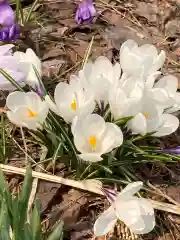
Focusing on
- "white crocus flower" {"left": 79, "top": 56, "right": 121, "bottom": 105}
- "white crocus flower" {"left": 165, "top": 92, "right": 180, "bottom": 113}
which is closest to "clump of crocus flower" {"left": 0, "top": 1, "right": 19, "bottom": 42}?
"white crocus flower" {"left": 79, "top": 56, "right": 121, "bottom": 105}

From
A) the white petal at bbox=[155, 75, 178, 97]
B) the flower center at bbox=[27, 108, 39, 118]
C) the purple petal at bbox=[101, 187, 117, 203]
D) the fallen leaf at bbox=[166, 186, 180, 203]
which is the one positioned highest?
the flower center at bbox=[27, 108, 39, 118]

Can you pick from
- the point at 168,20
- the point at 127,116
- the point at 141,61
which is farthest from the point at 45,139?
the point at 168,20

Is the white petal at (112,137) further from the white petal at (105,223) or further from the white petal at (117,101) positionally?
the white petal at (105,223)

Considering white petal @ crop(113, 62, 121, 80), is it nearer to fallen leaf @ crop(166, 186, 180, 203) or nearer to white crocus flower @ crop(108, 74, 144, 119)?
white crocus flower @ crop(108, 74, 144, 119)

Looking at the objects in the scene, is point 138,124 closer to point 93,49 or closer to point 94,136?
point 94,136

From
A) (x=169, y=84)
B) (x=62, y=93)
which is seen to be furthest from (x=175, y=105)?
(x=62, y=93)

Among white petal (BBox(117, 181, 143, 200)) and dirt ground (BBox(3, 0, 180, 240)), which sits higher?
white petal (BBox(117, 181, 143, 200))

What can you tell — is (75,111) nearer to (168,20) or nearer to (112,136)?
(112,136)
